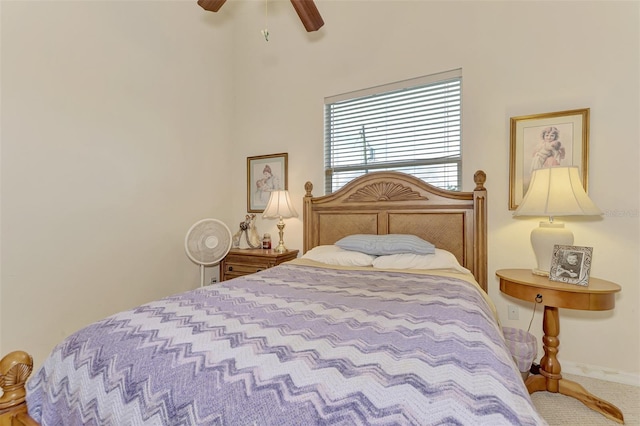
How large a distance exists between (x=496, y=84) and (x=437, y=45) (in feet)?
1.98

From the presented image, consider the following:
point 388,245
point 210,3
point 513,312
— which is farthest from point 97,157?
point 513,312

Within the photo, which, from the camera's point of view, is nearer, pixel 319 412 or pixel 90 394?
pixel 319 412

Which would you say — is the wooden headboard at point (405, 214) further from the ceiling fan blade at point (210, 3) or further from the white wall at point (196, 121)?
the ceiling fan blade at point (210, 3)

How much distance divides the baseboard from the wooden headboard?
740 mm

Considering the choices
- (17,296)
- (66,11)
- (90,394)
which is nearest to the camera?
(90,394)

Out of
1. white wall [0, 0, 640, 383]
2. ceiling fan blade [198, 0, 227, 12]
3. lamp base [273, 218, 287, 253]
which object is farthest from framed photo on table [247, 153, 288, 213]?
ceiling fan blade [198, 0, 227, 12]

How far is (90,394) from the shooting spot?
33.5 inches

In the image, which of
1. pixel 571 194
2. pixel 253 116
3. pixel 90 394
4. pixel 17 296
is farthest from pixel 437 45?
pixel 17 296

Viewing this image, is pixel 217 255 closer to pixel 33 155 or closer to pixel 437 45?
pixel 33 155

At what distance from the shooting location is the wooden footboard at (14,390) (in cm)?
96

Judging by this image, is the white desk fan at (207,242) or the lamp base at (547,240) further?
the white desk fan at (207,242)

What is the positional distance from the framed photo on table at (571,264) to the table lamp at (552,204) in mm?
87

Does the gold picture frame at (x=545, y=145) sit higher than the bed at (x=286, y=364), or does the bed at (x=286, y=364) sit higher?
the gold picture frame at (x=545, y=145)

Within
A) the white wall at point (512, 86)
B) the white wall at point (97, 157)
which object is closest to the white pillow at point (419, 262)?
the white wall at point (512, 86)
